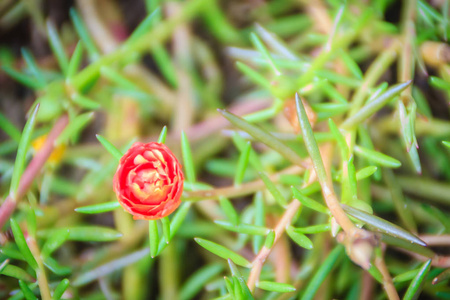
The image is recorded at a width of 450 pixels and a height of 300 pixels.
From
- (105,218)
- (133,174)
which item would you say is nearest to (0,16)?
(105,218)

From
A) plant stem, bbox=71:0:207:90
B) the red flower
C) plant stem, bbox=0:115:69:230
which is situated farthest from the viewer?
plant stem, bbox=71:0:207:90

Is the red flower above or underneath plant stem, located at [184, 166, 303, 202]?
above

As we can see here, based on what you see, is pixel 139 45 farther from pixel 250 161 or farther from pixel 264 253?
pixel 264 253

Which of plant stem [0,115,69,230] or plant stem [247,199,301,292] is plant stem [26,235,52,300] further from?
plant stem [247,199,301,292]

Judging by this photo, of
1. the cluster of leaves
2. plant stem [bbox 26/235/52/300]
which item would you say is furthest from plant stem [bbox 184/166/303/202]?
plant stem [bbox 26/235/52/300]

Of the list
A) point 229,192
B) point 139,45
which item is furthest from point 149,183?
point 139,45

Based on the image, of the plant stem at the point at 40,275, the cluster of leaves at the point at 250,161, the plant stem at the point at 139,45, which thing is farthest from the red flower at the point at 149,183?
the plant stem at the point at 139,45

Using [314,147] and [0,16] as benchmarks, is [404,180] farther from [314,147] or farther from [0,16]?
[0,16]
